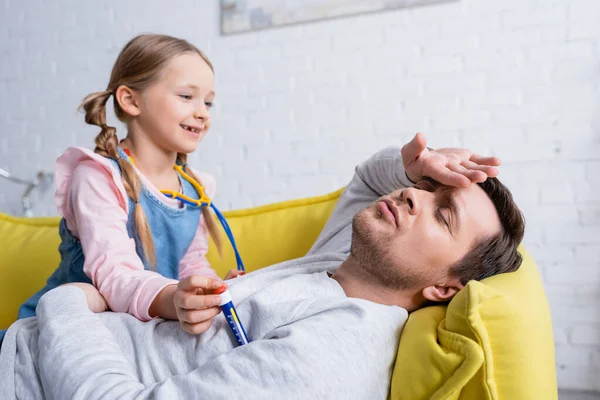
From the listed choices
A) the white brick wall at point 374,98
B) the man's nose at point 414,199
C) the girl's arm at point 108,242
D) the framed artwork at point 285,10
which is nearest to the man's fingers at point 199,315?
the girl's arm at point 108,242

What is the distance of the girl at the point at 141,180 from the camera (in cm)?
113

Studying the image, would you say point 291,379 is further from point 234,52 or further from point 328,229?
point 234,52

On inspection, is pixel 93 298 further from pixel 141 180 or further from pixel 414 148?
pixel 414 148

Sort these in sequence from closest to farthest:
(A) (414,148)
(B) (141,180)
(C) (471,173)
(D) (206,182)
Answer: (C) (471,173), (A) (414,148), (B) (141,180), (D) (206,182)

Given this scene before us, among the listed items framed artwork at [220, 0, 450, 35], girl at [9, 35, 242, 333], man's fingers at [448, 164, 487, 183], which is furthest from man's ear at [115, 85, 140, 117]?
framed artwork at [220, 0, 450, 35]

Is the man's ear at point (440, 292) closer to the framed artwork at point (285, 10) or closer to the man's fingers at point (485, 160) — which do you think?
the man's fingers at point (485, 160)

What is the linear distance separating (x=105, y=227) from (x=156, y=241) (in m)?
0.21

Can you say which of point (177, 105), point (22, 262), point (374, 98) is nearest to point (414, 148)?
point (177, 105)

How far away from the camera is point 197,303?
0.79 meters

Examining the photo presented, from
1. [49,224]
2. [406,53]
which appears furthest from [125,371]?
[406,53]

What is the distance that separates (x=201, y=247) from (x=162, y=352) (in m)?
0.61

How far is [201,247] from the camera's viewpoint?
145 cm

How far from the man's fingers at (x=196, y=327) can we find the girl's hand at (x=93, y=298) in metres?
0.27

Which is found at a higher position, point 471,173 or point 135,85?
point 135,85
